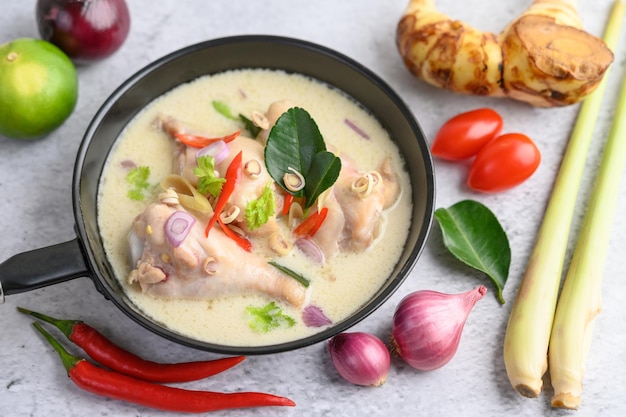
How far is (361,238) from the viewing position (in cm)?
303

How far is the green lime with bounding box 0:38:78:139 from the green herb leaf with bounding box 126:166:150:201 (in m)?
0.47

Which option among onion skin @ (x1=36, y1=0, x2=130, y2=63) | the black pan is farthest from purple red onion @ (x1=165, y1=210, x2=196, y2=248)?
onion skin @ (x1=36, y1=0, x2=130, y2=63)

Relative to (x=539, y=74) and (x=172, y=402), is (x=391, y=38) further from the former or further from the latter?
(x=172, y=402)

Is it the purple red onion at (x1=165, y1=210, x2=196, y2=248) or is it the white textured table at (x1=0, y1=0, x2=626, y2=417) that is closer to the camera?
the purple red onion at (x1=165, y1=210, x2=196, y2=248)

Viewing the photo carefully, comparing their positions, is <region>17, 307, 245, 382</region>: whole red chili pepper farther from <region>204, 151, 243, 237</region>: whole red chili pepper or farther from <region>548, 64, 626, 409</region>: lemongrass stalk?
<region>548, 64, 626, 409</region>: lemongrass stalk

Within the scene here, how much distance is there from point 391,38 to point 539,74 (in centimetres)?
84

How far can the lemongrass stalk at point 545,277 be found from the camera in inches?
121

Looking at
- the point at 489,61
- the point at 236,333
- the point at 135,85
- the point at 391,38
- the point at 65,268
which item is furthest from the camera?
the point at 391,38

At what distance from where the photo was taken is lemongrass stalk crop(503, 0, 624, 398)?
3062 millimetres

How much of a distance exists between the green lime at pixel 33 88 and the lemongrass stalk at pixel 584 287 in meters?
2.36

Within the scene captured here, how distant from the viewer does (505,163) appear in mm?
3375

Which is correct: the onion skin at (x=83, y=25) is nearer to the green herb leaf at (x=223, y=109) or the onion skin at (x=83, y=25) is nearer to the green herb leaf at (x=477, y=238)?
the green herb leaf at (x=223, y=109)

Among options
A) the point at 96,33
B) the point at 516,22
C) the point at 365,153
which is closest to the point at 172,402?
the point at 365,153

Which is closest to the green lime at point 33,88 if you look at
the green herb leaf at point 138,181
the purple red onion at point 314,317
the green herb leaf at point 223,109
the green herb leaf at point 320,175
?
the green herb leaf at point 138,181
